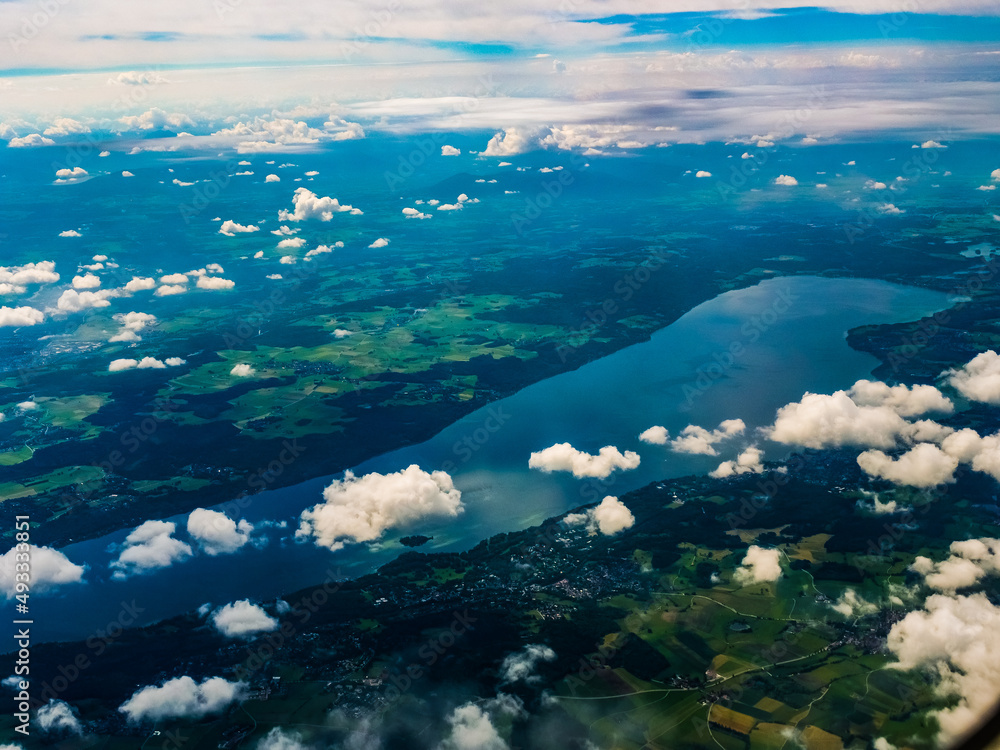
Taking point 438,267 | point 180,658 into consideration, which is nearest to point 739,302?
point 438,267

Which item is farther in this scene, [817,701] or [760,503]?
[760,503]

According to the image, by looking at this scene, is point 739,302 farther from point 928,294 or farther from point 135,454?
point 135,454

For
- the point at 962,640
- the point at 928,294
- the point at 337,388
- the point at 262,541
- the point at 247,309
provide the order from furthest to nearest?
the point at 247,309 → the point at 928,294 → the point at 337,388 → the point at 262,541 → the point at 962,640

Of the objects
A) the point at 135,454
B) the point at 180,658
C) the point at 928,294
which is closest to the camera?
the point at 180,658

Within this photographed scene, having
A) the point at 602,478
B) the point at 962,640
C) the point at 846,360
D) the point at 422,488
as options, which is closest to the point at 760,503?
the point at 602,478

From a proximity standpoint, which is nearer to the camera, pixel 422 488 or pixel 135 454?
pixel 422 488

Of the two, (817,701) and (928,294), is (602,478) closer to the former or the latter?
(817,701)
